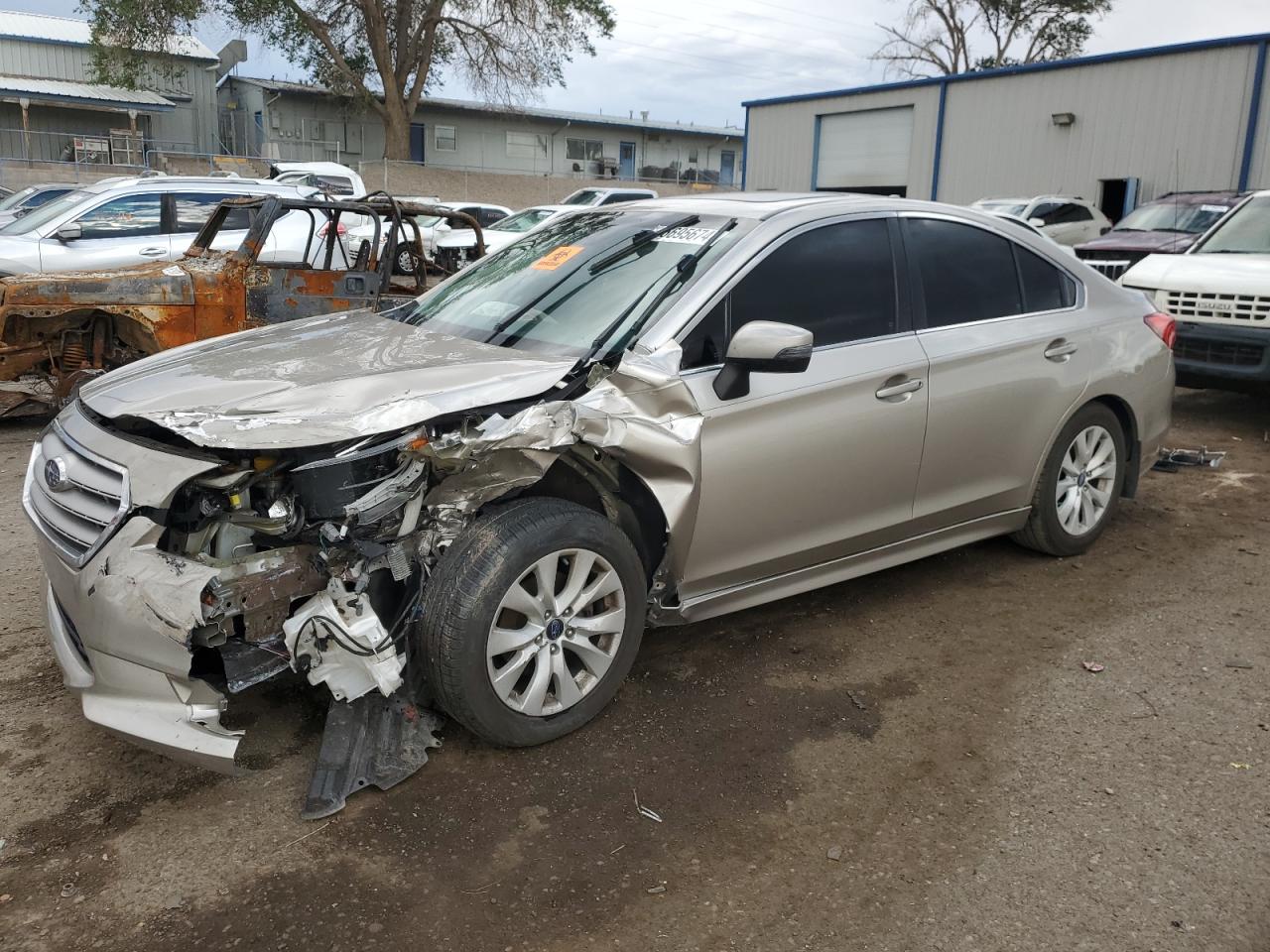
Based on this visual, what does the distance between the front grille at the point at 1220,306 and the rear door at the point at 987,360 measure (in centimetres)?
375

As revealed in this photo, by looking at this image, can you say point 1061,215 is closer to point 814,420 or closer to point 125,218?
point 125,218

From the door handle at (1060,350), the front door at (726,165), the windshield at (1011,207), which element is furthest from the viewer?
the front door at (726,165)

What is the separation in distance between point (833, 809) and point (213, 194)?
975 cm

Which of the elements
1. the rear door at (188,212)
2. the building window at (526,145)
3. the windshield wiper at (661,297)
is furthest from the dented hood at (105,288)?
the building window at (526,145)

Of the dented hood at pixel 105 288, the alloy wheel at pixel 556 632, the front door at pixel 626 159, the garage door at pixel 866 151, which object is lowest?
the alloy wheel at pixel 556 632

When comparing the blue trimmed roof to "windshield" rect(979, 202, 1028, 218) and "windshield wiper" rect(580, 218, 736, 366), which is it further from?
"windshield wiper" rect(580, 218, 736, 366)

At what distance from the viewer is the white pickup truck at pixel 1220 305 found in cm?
756

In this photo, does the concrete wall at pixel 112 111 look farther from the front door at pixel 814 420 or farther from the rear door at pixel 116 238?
the front door at pixel 814 420

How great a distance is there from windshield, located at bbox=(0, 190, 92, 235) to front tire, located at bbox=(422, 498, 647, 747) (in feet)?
29.9

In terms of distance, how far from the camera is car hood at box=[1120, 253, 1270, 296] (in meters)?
7.66

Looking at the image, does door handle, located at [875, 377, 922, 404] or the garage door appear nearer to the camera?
door handle, located at [875, 377, 922, 404]

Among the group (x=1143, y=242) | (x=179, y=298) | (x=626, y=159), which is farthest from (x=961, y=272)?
(x=626, y=159)

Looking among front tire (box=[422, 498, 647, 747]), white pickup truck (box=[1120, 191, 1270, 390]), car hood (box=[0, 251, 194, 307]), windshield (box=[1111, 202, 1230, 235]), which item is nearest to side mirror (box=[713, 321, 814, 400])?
front tire (box=[422, 498, 647, 747])

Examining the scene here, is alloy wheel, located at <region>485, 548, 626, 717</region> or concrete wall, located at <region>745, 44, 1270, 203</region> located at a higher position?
concrete wall, located at <region>745, 44, 1270, 203</region>
